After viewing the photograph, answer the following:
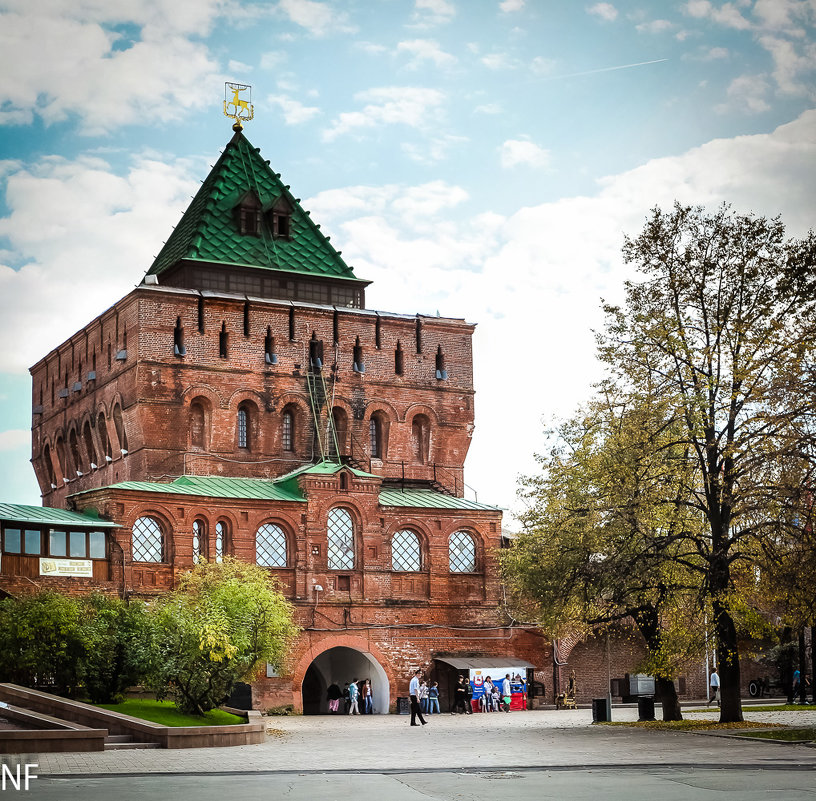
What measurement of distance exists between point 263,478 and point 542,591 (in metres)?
16.6

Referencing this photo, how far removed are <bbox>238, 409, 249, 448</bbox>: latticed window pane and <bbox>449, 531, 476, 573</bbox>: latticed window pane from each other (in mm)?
8676

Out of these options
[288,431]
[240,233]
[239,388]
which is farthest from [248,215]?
[288,431]

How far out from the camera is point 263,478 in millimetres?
49531

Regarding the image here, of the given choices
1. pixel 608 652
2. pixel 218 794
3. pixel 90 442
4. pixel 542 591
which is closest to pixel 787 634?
pixel 608 652

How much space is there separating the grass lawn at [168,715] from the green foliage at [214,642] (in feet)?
1.07

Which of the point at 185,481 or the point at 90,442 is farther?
the point at 90,442

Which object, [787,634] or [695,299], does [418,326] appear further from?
[695,299]

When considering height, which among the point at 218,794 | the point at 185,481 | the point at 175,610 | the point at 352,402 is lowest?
the point at 218,794

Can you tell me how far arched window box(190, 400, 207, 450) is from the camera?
48.8 m

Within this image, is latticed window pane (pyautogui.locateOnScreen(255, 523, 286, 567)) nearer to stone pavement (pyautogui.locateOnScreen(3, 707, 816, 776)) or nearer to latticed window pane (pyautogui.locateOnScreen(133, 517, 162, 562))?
latticed window pane (pyautogui.locateOnScreen(133, 517, 162, 562))

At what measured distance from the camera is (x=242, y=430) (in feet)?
164

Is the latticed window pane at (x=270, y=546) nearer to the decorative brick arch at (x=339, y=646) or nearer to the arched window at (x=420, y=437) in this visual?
the decorative brick arch at (x=339, y=646)

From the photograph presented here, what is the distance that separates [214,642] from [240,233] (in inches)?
1081

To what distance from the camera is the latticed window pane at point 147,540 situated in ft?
141
